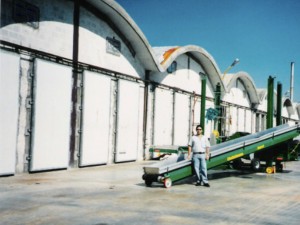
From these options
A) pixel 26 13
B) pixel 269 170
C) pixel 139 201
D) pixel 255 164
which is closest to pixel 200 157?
pixel 139 201

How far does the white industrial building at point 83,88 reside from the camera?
11969 millimetres

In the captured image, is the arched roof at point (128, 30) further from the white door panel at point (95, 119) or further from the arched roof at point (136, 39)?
the white door panel at point (95, 119)

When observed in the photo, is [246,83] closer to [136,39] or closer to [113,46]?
[136,39]

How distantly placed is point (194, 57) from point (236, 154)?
1325 centimetres

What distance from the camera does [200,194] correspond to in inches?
358

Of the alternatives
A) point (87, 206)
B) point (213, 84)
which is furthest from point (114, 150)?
point (213, 84)

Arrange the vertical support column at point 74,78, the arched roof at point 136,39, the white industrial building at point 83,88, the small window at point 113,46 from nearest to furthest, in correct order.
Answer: the white industrial building at point 83,88, the vertical support column at point 74,78, the arched roof at point 136,39, the small window at point 113,46

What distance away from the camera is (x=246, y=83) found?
3291cm

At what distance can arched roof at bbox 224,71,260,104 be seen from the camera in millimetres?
29312

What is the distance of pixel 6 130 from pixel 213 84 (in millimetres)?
18868

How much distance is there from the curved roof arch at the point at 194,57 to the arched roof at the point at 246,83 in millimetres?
1880

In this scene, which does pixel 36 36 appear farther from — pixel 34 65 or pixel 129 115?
Result: pixel 129 115

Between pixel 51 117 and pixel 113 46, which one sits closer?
pixel 51 117

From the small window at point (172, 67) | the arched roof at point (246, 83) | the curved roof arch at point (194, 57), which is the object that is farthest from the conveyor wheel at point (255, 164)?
the arched roof at point (246, 83)
